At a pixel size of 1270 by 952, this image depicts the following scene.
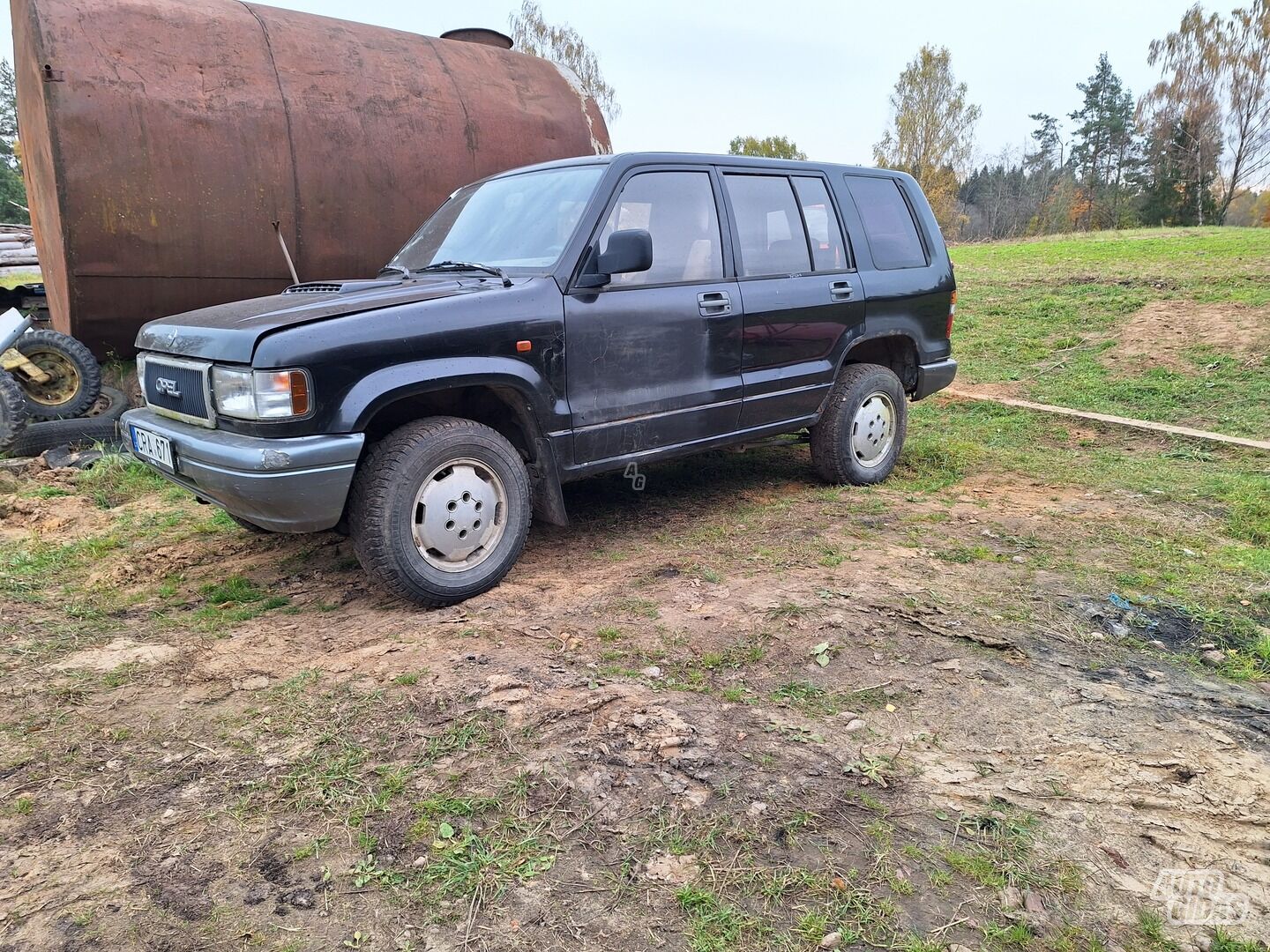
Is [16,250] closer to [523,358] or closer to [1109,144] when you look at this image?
[523,358]

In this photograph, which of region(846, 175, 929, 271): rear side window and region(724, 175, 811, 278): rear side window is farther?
region(846, 175, 929, 271): rear side window

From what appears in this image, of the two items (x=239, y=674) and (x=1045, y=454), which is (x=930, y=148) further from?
(x=239, y=674)

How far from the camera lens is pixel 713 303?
4332 millimetres

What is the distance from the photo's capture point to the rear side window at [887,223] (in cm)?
533

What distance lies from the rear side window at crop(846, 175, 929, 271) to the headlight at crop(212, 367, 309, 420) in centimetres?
365

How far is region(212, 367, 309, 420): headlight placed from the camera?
3.13 m

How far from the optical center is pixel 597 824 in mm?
2205

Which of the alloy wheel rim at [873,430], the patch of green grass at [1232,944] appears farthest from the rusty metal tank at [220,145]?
the patch of green grass at [1232,944]

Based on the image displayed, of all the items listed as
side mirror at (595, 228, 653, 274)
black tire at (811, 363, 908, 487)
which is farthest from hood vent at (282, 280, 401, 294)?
black tire at (811, 363, 908, 487)

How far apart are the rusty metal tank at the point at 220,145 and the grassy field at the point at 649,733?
6.62 feet

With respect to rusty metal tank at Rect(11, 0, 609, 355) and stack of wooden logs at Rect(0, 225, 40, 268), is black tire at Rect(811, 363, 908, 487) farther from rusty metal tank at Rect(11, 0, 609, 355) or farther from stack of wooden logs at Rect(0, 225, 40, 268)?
stack of wooden logs at Rect(0, 225, 40, 268)

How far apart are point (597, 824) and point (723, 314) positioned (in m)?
2.84

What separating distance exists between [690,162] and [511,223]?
0.99 m

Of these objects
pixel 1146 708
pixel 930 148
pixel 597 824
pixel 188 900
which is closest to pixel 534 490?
pixel 597 824
